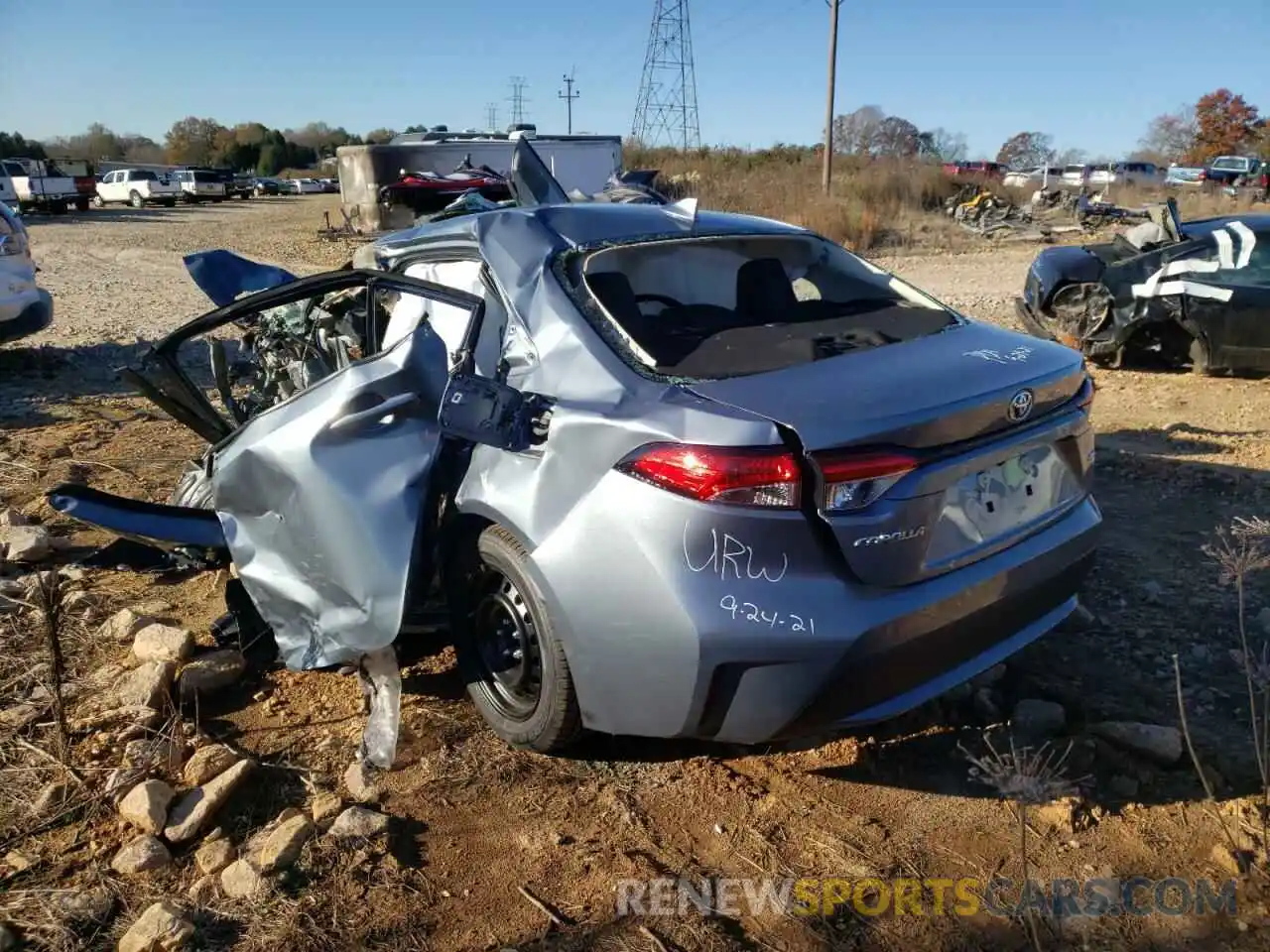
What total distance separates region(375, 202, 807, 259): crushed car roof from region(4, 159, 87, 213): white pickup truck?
3791 centimetres

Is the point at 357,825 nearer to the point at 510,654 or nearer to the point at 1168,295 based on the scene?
the point at 510,654

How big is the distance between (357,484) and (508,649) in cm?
71

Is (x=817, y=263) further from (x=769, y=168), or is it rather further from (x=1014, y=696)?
(x=769, y=168)

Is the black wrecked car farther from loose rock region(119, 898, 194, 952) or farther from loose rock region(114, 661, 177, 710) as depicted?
loose rock region(119, 898, 194, 952)

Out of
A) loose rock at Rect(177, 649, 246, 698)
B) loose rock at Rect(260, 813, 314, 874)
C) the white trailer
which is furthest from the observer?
the white trailer

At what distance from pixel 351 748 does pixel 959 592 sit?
6.41ft

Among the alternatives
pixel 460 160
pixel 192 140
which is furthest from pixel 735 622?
pixel 192 140

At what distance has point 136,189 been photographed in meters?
41.8

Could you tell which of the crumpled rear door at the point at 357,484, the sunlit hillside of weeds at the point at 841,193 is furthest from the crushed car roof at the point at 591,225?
the sunlit hillside of weeds at the point at 841,193

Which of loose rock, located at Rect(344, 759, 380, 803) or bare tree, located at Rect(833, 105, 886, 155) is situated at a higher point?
bare tree, located at Rect(833, 105, 886, 155)

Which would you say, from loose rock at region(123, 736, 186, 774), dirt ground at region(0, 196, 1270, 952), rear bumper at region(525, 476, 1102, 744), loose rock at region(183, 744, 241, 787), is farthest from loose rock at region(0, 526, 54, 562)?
rear bumper at region(525, 476, 1102, 744)

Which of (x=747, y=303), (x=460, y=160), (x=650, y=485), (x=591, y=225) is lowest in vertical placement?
(x=650, y=485)

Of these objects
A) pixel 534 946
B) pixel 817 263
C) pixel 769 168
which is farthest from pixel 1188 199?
pixel 534 946

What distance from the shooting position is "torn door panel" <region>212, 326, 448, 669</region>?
2.94 meters
